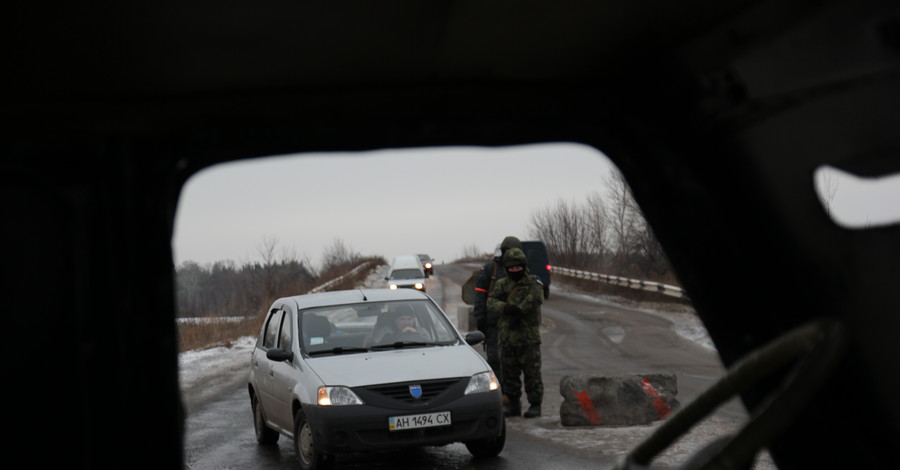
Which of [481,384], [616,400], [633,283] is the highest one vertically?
[633,283]

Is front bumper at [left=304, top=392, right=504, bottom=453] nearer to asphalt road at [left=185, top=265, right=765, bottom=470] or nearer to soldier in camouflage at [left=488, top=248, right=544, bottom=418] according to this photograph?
asphalt road at [left=185, top=265, right=765, bottom=470]

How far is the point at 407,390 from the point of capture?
8.98 m

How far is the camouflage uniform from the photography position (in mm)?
12562

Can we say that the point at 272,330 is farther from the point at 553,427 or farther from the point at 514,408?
the point at 553,427

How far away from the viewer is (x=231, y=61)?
1.84 meters

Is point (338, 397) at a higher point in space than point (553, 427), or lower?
higher

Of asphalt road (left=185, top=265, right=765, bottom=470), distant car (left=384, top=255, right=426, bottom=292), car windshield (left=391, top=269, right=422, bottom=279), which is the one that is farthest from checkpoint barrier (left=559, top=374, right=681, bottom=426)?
car windshield (left=391, top=269, right=422, bottom=279)

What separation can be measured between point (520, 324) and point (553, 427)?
1205mm

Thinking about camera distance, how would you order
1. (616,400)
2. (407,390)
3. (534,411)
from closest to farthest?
(407,390) → (616,400) → (534,411)

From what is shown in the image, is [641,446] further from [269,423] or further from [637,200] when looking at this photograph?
[269,423]

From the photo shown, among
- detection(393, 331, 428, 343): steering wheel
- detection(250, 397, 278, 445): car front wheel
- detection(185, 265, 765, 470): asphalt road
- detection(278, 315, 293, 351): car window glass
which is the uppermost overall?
detection(278, 315, 293, 351): car window glass

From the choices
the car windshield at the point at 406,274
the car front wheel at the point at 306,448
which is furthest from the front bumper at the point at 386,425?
the car windshield at the point at 406,274

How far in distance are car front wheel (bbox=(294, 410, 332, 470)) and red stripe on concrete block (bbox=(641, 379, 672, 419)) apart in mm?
3694

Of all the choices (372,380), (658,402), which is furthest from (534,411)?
(372,380)
